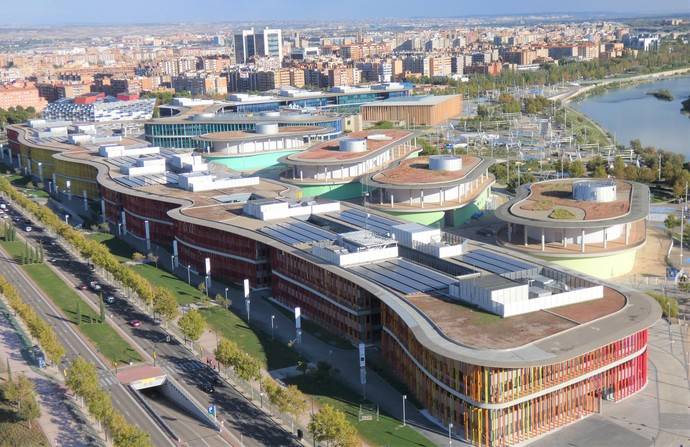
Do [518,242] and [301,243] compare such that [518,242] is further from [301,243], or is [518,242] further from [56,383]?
[56,383]

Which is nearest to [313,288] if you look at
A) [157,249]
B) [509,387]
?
[509,387]

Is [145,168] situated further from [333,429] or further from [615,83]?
[615,83]

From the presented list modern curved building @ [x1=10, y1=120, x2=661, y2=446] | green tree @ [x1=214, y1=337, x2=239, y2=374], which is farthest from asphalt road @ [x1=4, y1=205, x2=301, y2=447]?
modern curved building @ [x1=10, y1=120, x2=661, y2=446]

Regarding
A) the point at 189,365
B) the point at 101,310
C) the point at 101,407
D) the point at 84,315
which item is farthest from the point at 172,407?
the point at 84,315

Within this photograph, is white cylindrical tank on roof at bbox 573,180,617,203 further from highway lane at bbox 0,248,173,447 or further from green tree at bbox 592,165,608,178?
highway lane at bbox 0,248,173,447

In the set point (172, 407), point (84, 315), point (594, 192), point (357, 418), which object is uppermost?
point (594, 192)

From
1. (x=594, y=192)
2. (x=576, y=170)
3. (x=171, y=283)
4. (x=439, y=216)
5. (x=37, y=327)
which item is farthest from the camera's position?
(x=576, y=170)
